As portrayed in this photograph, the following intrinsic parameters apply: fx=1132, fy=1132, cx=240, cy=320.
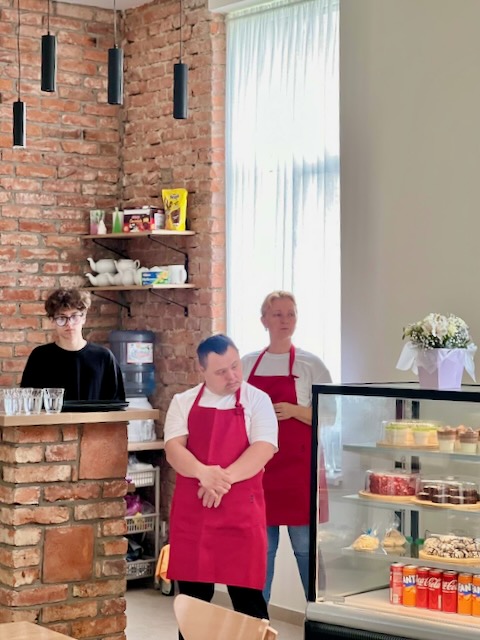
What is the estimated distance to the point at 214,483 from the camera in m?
4.23

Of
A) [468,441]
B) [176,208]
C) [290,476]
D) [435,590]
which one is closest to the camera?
[468,441]

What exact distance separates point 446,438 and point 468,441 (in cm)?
8

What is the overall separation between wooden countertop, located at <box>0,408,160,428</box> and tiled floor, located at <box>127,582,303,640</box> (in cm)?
178

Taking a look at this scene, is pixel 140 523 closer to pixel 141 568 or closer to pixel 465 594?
pixel 141 568

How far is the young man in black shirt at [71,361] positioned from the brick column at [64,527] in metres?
0.83

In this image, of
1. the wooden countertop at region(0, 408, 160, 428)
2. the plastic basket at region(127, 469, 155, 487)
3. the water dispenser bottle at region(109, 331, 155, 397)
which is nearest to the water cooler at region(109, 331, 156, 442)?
the water dispenser bottle at region(109, 331, 155, 397)

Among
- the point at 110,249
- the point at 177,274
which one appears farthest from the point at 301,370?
the point at 110,249

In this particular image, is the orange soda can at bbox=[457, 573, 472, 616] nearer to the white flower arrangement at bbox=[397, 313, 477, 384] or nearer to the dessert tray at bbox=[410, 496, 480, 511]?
A: the dessert tray at bbox=[410, 496, 480, 511]

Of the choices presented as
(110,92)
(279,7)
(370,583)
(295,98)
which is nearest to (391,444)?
(370,583)

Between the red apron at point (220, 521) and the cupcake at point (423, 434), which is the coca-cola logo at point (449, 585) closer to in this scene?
the cupcake at point (423, 434)

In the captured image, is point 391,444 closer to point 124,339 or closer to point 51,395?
point 51,395

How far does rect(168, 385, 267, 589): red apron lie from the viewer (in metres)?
4.28

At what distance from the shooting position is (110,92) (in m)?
4.61

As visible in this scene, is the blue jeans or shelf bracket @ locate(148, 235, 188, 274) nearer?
the blue jeans
